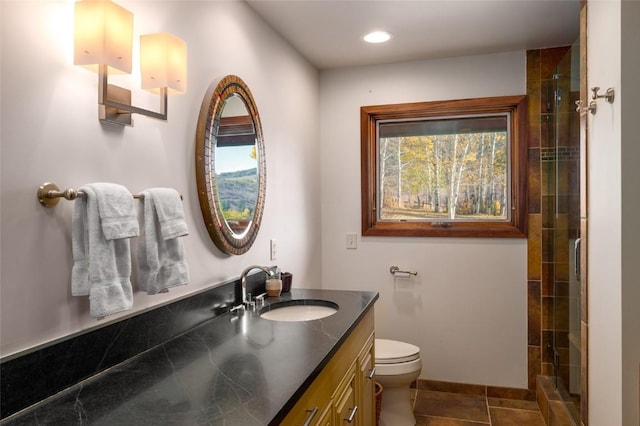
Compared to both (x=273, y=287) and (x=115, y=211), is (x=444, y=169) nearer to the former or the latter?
(x=273, y=287)

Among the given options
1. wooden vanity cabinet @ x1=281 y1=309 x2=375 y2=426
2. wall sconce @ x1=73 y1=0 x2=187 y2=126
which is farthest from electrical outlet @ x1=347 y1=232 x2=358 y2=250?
wall sconce @ x1=73 y1=0 x2=187 y2=126

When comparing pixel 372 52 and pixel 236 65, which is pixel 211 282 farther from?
pixel 372 52

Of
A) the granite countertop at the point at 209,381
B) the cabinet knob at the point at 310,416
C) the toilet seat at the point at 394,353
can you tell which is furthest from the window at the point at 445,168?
the cabinet knob at the point at 310,416

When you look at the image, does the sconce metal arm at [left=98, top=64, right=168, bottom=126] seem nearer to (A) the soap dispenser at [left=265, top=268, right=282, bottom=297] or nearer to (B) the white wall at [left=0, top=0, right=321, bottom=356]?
(B) the white wall at [left=0, top=0, right=321, bottom=356]

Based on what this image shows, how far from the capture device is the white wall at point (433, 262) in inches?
124

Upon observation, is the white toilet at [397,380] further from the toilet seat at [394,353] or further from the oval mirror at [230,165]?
the oval mirror at [230,165]

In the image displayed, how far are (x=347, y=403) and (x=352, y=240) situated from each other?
5.89 ft

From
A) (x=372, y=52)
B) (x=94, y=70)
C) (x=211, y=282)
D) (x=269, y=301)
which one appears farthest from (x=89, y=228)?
(x=372, y=52)

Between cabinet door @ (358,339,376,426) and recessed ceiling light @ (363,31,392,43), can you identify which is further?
recessed ceiling light @ (363,31,392,43)

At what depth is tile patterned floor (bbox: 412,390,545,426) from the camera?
9.33 feet

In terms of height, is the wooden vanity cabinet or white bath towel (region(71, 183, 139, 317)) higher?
white bath towel (region(71, 183, 139, 317))

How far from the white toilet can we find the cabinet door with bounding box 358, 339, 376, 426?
40 centimetres

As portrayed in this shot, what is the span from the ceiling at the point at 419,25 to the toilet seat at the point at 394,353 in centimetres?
192

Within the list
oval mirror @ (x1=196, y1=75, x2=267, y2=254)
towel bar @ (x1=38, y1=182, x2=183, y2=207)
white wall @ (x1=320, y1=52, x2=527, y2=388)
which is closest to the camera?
towel bar @ (x1=38, y1=182, x2=183, y2=207)
